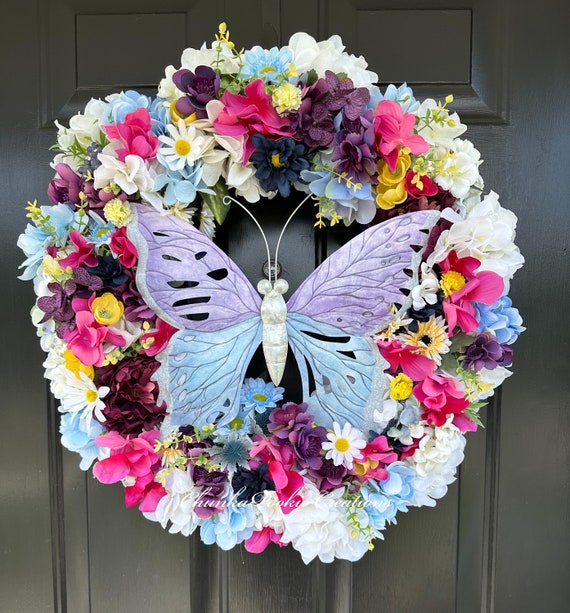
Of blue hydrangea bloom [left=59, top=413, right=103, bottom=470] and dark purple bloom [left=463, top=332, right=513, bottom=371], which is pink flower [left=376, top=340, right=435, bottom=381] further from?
blue hydrangea bloom [left=59, top=413, right=103, bottom=470]

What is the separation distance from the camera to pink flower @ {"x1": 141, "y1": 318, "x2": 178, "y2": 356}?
0.74m

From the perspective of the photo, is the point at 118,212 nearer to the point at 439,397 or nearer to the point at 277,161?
the point at 277,161

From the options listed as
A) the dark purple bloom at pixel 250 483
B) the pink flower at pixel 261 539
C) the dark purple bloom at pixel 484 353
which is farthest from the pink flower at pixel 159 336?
the dark purple bloom at pixel 484 353

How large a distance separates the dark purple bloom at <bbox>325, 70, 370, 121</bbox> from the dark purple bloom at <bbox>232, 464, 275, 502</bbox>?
0.53 meters

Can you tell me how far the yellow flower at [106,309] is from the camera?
2.31ft

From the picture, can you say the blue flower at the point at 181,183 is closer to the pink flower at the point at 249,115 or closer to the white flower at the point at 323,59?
the pink flower at the point at 249,115

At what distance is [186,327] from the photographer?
729mm

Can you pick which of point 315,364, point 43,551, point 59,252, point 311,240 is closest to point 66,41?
point 59,252

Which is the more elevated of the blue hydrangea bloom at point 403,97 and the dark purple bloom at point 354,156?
the blue hydrangea bloom at point 403,97

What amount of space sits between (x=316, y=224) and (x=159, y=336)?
11.2 inches

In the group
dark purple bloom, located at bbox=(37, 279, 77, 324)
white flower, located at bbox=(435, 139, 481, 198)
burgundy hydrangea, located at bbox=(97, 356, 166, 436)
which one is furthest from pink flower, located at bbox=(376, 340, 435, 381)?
dark purple bloom, located at bbox=(37, 279, 77, 324)

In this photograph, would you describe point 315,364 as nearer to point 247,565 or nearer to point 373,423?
point 373,423

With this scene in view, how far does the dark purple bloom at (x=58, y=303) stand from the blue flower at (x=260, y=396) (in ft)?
0.91

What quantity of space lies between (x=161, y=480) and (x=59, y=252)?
368mm
